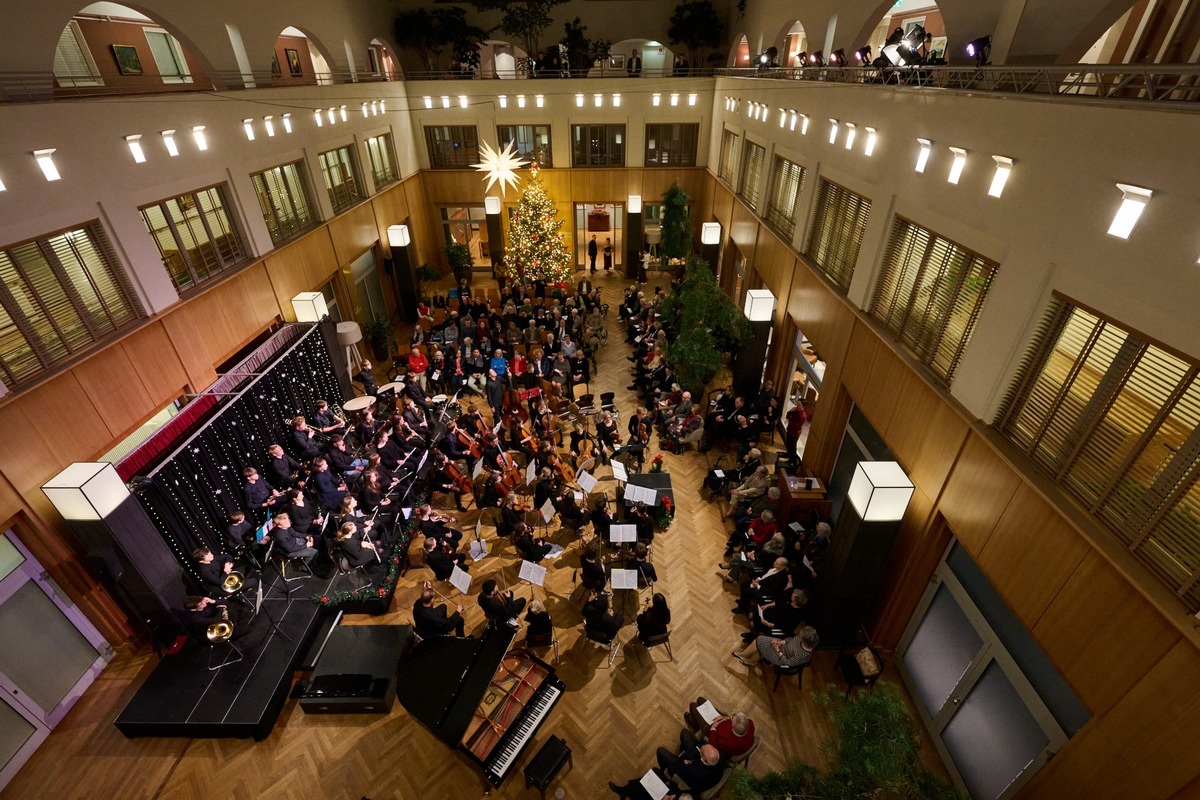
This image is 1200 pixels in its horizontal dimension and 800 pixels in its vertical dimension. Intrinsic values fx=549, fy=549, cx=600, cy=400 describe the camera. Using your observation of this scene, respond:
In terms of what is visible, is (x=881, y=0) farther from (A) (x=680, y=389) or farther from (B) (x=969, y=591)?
(B) (x=969, y=591)

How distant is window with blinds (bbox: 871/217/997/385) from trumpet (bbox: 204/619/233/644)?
897cm

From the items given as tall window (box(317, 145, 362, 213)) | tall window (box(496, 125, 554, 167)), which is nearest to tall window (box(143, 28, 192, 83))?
tall window (box(317, 145, 362, 213))

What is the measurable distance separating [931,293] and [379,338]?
42.4 feet

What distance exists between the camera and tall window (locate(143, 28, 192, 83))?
1421 centimetres

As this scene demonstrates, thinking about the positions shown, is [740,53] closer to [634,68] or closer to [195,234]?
[634,68]

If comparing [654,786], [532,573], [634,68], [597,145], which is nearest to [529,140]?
[597,145]

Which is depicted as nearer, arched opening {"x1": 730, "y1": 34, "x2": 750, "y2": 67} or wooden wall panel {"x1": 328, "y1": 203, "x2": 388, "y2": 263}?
wooden wall panel {"x1": 328, "y1": 203, "x2": 388, "y2": 263}

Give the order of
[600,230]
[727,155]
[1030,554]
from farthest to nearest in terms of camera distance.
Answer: [600,230]
[727,155]
[1030,554]

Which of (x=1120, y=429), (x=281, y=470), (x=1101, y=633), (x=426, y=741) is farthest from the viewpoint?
(x=281, y=470)

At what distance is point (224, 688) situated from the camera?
6.79 m

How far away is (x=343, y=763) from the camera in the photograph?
20.8 feet

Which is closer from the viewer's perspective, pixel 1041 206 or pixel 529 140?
pixel 1041 206

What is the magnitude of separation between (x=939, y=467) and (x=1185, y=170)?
3259 mm

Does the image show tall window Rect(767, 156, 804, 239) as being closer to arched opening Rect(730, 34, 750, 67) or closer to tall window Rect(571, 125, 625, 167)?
arched opening Rect(730, 34, 750, 67)
